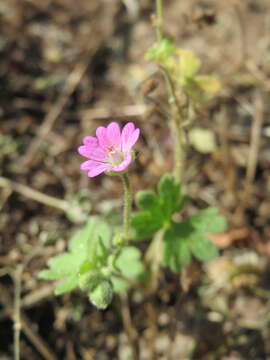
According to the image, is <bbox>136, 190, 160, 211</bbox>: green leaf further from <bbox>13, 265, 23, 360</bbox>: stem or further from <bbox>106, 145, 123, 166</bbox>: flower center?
<bbox>13, 265, 23, 360</bbox>: stem

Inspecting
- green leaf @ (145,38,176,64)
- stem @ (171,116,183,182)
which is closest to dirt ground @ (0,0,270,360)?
stem @ (171,116,183,182)

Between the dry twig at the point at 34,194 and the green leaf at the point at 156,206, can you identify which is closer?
the green leaf at the point at 156,206

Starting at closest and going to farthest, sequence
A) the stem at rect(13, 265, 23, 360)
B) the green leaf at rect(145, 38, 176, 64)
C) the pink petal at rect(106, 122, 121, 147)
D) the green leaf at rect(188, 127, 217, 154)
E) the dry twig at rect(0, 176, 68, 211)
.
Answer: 1. the pink petal at rect(106, 122, 121, 147)
2. the green leaf at rect(145, 38, 176, 64)
3. the stem at rect(13, 265, 23, 360)
4. the dry twig at rect(0, 176, 68, 211)
5. the green leaf at rect(188, 127, 217, 154)

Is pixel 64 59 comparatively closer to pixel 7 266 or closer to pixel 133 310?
pixel 7 266

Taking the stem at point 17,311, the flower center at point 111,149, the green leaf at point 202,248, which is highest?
the flower center at point 111,149

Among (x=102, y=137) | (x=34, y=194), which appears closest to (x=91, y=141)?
(x=102, y=137)

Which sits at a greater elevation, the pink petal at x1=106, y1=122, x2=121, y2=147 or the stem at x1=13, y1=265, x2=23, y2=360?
the pink petal at x1=106, y1=122, x2=121, y2=147

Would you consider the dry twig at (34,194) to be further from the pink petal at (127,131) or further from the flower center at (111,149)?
the pink petal at (127,131)

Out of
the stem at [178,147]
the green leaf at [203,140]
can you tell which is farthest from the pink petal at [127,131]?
the green leaf at [203,140]
